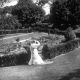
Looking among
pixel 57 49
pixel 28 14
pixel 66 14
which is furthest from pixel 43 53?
pixel 28 14

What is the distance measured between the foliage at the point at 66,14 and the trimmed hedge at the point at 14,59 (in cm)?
4025

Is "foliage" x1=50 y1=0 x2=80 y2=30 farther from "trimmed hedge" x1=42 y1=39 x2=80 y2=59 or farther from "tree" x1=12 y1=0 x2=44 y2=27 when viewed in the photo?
"trimmed hedge" x1=42 y1=39 x2=80 y2=59

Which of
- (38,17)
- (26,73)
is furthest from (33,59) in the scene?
(38,17)

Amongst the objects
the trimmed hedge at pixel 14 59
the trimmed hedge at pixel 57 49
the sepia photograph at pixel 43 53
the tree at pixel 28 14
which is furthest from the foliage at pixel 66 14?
the trimmed hedge at pixel 14 59

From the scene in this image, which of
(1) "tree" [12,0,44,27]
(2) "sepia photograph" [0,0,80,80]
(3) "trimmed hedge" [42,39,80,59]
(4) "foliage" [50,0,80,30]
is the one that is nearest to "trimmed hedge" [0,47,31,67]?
(2) "sepia photograph" [0,0,80,80]

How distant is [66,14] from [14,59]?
4274cm

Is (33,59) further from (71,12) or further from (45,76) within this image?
(71,12)

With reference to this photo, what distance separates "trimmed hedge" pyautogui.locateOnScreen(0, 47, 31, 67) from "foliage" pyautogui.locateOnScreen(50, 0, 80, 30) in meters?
40.2

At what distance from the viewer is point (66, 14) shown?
195 ft

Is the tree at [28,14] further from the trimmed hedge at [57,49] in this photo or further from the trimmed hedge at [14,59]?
the trimmed hedge at [14,59]

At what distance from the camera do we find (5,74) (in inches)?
531

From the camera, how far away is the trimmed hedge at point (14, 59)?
1805 cm

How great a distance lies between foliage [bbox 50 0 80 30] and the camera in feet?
193

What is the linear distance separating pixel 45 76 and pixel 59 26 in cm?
5220
